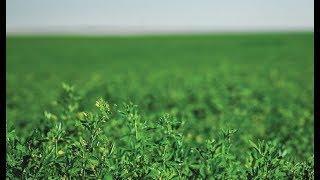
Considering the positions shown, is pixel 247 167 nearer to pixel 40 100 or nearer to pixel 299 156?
pixel 299 156

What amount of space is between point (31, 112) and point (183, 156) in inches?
264

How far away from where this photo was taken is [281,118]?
7.60 m

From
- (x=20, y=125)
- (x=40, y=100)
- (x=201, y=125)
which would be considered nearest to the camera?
(x=201, y=125)

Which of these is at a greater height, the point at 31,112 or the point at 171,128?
the point at 171,128

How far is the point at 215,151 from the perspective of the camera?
3404 mm

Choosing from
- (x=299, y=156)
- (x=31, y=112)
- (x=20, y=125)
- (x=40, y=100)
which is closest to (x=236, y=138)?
(x=299, y=156)

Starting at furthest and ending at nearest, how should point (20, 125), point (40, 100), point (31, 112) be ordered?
point (40, 100), point (31, 112), point (20, 125)

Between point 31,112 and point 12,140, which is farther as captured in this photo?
point 31,112

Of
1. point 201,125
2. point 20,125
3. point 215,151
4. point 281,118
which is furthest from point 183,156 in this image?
point 20,125
